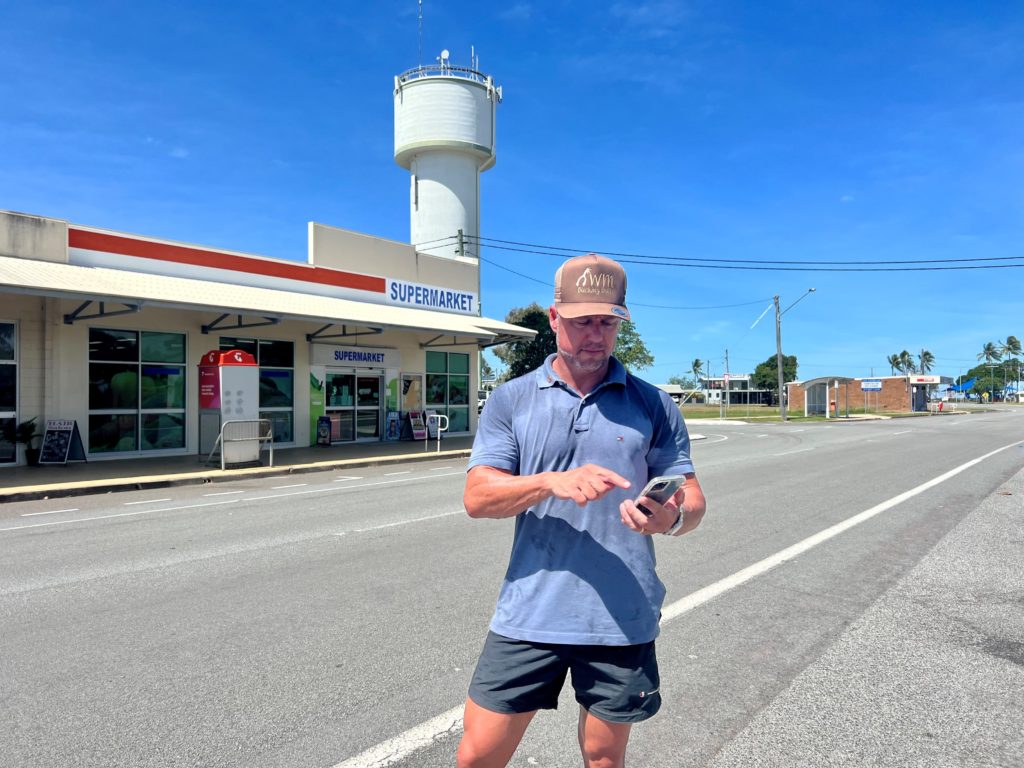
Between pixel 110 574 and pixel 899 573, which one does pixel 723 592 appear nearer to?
pixel 899 573

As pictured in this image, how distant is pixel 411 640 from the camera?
4.52 metres

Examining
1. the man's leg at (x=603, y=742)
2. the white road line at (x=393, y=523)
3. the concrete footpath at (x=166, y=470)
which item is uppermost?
the man's leg at (x=603, y=742)

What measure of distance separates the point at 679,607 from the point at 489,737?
11.3ft

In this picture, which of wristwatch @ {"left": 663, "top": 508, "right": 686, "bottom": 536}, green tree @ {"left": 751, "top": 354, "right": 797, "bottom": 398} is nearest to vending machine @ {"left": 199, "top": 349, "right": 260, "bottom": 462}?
wristwatch @ {"left": 663, "top": 508, "right": 686, "bottom": 536}

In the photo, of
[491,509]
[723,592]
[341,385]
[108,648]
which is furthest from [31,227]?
[491,509]

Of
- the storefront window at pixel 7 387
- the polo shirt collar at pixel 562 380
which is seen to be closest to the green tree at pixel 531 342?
the storefront window at pixel 7 387

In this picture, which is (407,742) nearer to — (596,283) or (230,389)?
(596,283)

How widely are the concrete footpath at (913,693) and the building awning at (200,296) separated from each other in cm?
1283

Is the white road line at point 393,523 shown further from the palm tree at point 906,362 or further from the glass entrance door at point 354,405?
the palm tree at point 906,362

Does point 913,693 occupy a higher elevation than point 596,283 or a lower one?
lower

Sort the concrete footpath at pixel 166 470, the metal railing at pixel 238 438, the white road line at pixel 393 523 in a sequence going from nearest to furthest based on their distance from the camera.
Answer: the white road line at pixel 393 523, the concrete footpath at pixel 166 470, the metal railing at pixel 238 438

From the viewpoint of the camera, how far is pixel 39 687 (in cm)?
383

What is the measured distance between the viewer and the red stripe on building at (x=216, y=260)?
15.6 meters

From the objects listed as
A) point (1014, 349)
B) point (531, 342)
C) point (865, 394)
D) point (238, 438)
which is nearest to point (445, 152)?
point (531, 342)
